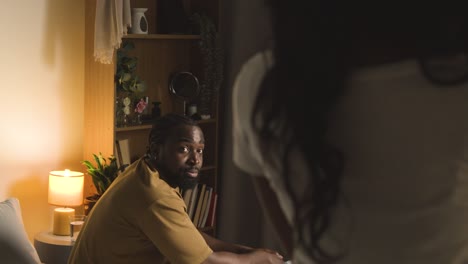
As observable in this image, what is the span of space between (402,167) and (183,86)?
3597 mm

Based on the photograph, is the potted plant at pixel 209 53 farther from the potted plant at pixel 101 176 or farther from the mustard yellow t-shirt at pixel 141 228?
the mustard yellow t-shirt at pixel 141 228

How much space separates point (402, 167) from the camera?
0.70 meters

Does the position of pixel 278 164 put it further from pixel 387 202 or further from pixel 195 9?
pixel 195 9

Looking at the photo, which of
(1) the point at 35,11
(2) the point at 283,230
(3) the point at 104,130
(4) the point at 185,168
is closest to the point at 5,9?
(1) the point at 35,11

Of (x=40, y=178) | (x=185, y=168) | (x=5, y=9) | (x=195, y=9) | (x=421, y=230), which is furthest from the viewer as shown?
(x=195, y=9)

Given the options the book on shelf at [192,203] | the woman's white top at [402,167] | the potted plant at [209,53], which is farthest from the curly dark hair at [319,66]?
the book on shelf at [192,203]

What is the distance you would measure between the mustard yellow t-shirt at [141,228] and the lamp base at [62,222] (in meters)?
0.68

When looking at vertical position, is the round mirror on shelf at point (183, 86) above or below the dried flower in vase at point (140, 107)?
above

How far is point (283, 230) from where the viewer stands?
78 cm

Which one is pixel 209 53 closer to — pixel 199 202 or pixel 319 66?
pixel 199 202

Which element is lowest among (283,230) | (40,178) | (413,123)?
(40,178)

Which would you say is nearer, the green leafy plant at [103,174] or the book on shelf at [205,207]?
the green leafy plant at [103,174]

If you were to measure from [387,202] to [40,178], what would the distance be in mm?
3237

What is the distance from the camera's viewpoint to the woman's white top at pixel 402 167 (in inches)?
26.9
